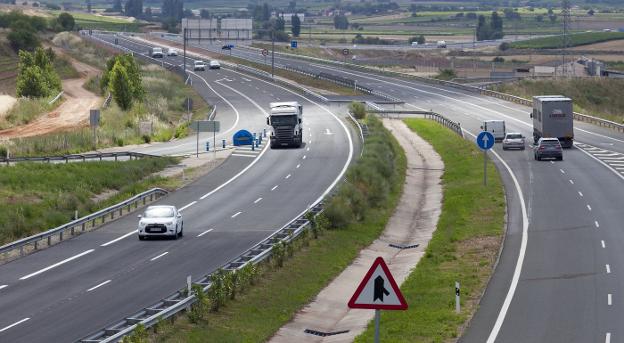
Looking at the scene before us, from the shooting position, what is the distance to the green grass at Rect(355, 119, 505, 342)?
30.1 metres

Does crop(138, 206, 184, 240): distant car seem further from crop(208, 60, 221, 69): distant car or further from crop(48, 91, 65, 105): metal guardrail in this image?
crop(208, 60, 221, 69): distant car

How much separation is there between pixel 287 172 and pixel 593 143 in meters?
29.3

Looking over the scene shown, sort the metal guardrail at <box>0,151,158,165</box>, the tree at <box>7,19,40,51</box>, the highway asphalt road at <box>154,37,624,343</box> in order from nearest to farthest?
the highway asphalt road at <box>154,37,624,343</box> < the metal guardrail at <box>0,151,158,165</box> < the tree at <box>7,19,40,51</box>

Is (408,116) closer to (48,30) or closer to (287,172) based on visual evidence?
(287,172)

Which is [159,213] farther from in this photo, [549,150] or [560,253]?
[549,150]

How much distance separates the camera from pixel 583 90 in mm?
149625

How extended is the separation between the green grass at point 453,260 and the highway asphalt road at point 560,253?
0.62m

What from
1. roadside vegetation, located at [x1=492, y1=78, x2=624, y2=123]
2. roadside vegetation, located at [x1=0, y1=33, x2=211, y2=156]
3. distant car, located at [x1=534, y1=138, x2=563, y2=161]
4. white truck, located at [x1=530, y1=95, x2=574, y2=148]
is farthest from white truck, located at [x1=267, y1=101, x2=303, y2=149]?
roadside vegetation, located at [x1=492, y1=78, x2=624, y2=123]

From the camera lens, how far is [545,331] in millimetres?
29234

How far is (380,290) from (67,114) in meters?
87.9

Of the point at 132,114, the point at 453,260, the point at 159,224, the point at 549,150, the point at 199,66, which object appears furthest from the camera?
the point at 199,66

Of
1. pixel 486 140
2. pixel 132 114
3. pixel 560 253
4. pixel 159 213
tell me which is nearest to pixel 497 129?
pixel 132 114

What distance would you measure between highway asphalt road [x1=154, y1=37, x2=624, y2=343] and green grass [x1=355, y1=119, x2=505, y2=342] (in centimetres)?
62

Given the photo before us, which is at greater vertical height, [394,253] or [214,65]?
[214,65]
